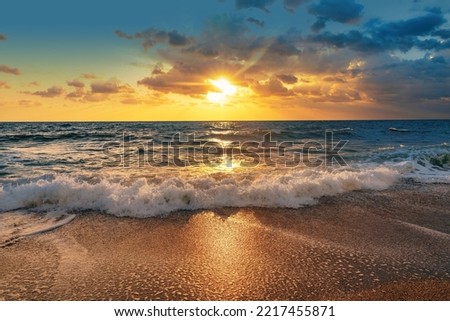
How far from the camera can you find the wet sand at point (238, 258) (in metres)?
3.67

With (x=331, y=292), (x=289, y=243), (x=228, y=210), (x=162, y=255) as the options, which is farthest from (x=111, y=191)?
(x=331, y=292)

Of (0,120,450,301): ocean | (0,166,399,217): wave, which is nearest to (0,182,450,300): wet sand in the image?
(0,120,450,301): ocean

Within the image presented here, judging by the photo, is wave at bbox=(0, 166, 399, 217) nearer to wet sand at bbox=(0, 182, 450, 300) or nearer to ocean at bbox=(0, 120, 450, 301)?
ocean at bbox=(0, 120, 450, 301)

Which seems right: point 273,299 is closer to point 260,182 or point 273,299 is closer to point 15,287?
point 15,287

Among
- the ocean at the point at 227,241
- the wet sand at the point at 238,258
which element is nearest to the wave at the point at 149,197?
the ocean at the point at 227,241

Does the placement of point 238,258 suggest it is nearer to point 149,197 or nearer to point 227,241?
point 227,241

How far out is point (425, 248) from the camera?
4.83 m

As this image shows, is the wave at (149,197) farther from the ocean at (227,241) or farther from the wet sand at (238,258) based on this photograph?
the wet sand at (238,258)

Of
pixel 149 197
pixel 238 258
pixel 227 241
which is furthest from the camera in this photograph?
pixel 149 197

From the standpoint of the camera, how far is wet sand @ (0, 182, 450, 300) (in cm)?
367

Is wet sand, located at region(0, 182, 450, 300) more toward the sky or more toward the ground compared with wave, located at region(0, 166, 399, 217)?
more toward the ground

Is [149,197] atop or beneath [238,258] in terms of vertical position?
atop

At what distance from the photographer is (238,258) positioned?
447 cm

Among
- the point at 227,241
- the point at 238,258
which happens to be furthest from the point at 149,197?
the point at 238,258
